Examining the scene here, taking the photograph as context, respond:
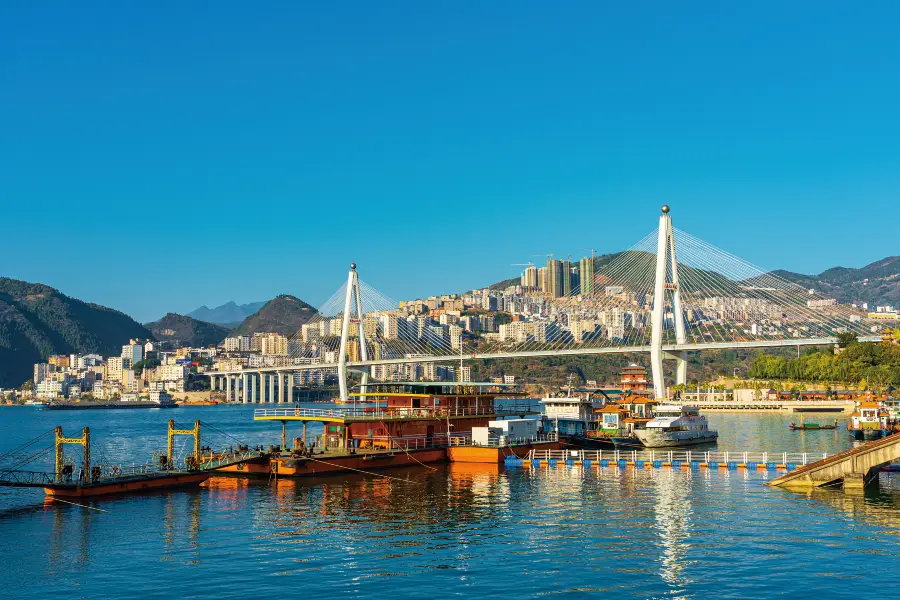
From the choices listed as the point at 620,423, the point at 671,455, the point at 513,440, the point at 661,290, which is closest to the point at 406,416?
the point at 513,440

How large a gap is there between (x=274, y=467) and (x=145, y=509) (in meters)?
10.6

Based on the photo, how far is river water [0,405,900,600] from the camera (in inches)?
946

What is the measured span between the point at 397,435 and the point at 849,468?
1004 inches

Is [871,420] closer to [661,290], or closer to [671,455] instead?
[661,290]

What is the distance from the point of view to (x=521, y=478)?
152ft

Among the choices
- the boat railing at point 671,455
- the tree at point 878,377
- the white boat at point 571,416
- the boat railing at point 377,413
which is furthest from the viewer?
the tree at point 878,377

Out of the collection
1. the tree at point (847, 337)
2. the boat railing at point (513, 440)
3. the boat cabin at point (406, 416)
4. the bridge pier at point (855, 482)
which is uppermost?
the tree at point (847, 337)

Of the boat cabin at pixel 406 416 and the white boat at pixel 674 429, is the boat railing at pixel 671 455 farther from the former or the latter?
the boat cabin at pixel 406 416

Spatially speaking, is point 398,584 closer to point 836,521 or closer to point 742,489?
point 836,521

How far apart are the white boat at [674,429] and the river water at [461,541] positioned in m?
18.4

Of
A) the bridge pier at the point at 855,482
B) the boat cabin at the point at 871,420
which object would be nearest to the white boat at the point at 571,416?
the boat cabin at the point at 871,420

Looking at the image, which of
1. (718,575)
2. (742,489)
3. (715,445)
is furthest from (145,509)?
A: (715,445)

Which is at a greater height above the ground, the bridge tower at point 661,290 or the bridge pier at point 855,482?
the bridge tower at point 661,290

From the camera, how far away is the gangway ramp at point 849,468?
3816 centimetres
